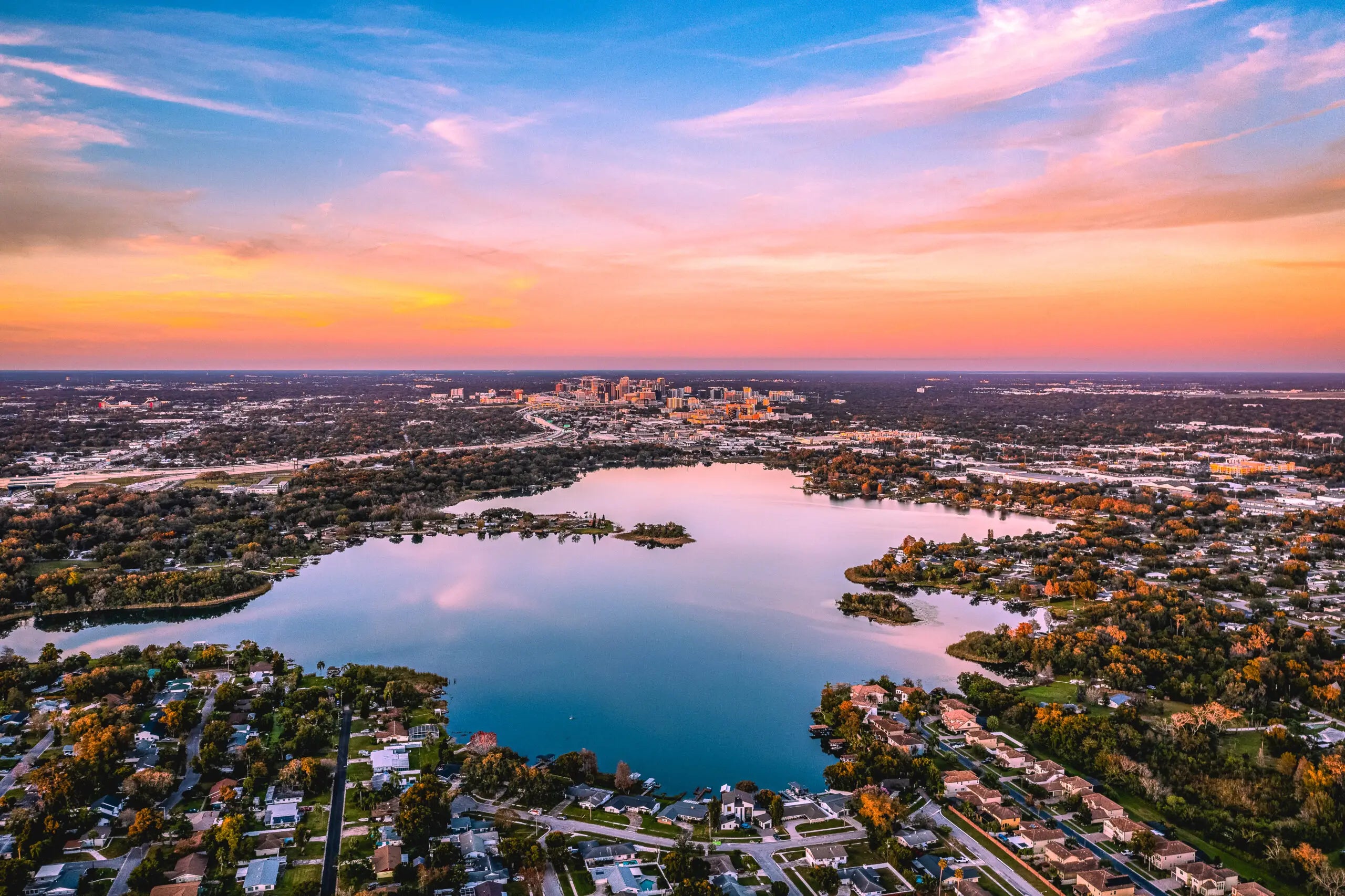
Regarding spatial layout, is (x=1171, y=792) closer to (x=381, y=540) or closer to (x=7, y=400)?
(x=381, y=540)

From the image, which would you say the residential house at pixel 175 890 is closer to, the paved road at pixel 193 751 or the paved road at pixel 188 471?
the paved road at pixel 193 751

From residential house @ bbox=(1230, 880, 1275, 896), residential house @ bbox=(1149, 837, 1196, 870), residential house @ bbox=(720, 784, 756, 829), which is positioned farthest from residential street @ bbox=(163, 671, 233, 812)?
residential house @ bbox=(1230, 880, 1275, 896)

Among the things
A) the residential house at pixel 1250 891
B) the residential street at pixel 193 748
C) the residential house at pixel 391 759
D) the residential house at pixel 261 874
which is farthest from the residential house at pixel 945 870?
the residential street at pixel 193 748

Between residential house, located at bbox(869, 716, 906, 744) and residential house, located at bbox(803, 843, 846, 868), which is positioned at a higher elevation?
residential house, located at bbox(869, 716, 906, 744)

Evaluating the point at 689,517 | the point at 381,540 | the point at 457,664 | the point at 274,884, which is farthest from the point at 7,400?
the point at 274,884

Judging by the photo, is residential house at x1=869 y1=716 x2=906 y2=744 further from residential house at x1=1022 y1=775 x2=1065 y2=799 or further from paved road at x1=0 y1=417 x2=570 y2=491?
paved road at x1=0 y1=417 x2=570 y2=491

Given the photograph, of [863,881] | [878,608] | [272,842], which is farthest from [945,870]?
[878,608]

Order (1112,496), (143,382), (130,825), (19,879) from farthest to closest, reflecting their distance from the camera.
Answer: (143,382) < (1112,496) < (130,825) < (19,879)
